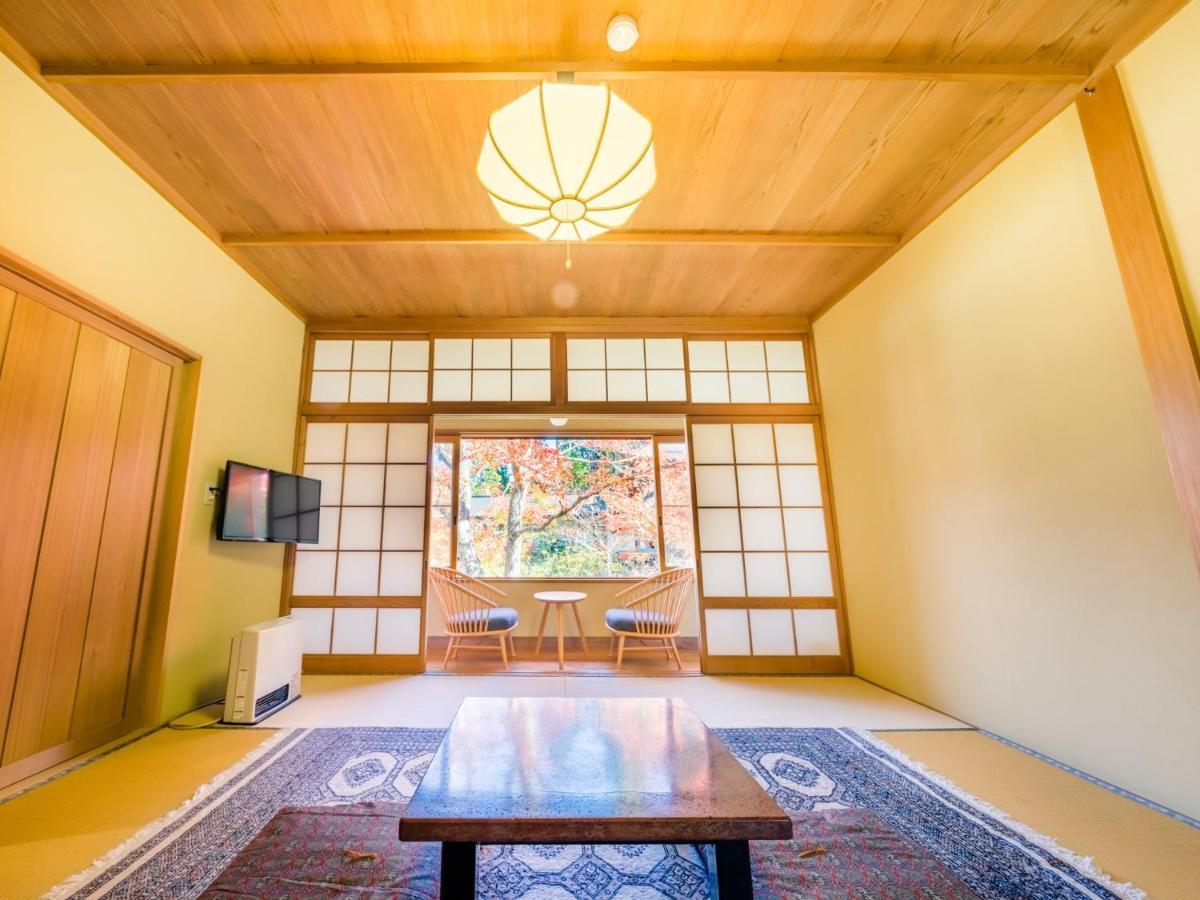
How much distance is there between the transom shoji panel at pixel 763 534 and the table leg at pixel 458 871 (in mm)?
2593

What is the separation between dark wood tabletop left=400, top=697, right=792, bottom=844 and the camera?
0.99 metres

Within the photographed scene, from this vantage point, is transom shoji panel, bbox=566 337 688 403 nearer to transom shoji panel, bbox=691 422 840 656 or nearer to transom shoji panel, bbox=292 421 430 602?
transom shoji panel, bbox=691 422 840 656

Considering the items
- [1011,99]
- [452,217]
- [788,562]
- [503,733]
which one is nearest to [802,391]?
[788,562]

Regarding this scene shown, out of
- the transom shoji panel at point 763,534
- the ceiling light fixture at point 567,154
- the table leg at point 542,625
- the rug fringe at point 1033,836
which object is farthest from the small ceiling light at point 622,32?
the table leg at point 542,625

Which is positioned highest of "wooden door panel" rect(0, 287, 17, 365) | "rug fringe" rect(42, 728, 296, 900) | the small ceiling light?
the small ceiling light

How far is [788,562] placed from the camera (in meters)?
3.52

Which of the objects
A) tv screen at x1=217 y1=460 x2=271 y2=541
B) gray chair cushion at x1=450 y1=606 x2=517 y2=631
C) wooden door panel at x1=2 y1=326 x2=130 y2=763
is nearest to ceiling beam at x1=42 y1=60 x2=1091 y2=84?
wooden door panel at x1=2 y1=326 x2=130 y2=763

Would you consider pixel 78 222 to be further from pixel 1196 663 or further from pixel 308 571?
pixel 1196 663

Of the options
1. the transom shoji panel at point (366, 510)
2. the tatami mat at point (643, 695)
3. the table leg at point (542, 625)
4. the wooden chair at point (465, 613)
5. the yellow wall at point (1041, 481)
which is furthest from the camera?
the table leg at point (542, 625)

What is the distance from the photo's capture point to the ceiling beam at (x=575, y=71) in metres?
1.76

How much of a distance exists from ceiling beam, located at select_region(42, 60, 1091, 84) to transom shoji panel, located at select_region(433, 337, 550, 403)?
6.79 feet

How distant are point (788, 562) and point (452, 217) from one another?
3.18 metres

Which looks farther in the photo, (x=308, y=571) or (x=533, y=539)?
(x=533, y=539)

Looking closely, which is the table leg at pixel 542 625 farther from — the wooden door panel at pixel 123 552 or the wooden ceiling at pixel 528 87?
the wooden ceiling at pixel 528 87
